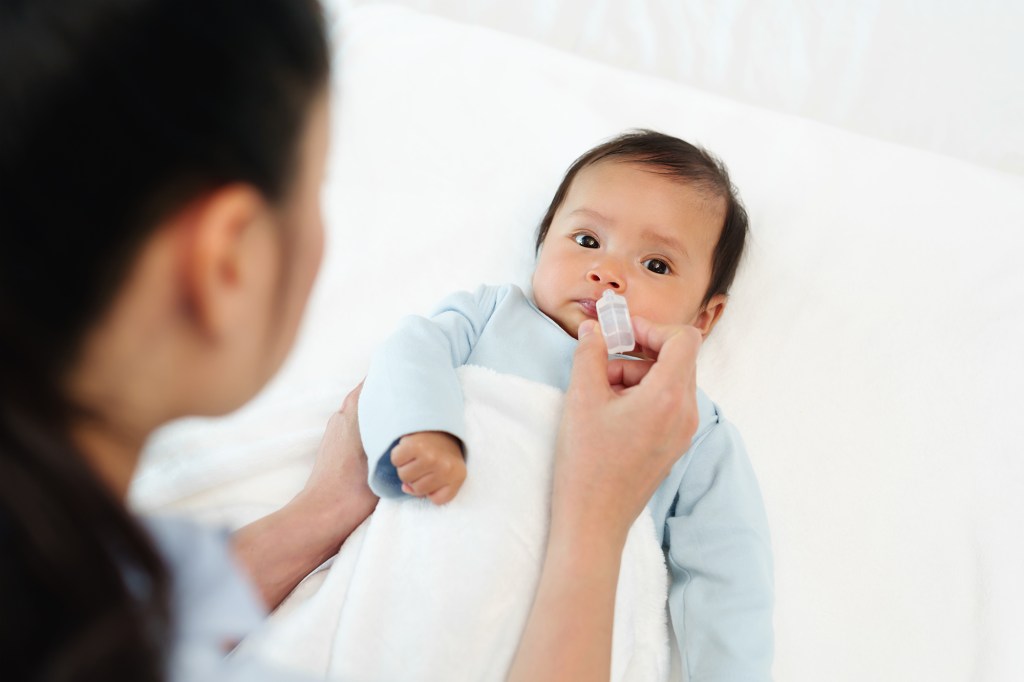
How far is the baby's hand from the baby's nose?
1.33 feet

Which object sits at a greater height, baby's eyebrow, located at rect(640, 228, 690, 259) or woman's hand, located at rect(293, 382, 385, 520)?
baby's eyebrow, located at rect(640, 228, 690, 259)

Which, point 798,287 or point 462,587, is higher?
point 798,287

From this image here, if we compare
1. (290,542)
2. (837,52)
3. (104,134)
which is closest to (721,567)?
(290,542)

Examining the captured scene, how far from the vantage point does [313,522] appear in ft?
4.04

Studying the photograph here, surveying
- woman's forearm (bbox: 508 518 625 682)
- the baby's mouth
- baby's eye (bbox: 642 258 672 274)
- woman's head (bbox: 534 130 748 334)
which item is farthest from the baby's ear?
woman's forearm (bbox: 508 518 625 682)

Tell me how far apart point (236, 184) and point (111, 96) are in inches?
3.7

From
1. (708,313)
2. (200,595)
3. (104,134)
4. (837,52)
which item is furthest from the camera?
(837,52)

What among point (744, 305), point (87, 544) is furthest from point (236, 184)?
point (744, 305)

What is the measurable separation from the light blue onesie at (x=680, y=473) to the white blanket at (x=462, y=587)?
52 millimetres

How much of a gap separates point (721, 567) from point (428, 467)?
436mm

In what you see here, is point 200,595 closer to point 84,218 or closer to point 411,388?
point 84,218

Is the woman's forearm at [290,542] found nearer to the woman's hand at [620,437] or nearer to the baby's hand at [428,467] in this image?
the baby's hand at [428,467]

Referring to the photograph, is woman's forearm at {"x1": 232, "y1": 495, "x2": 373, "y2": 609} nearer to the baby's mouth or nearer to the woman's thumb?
the woman's thumb

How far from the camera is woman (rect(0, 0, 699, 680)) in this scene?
0.53m
